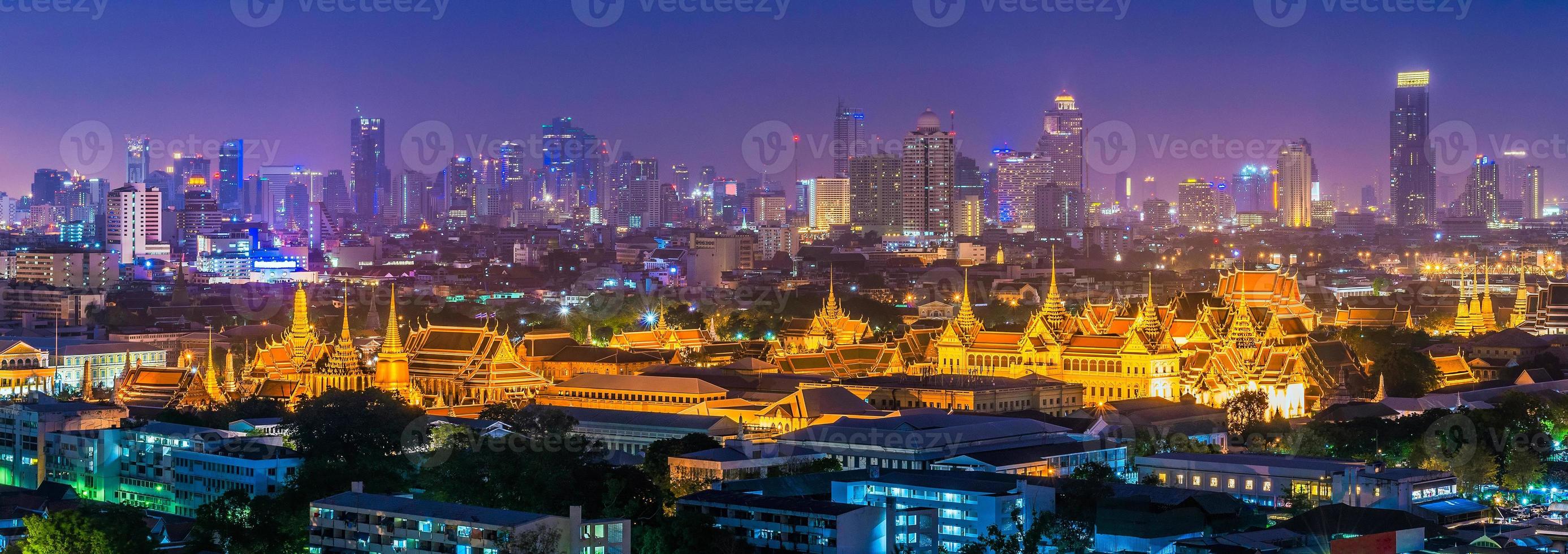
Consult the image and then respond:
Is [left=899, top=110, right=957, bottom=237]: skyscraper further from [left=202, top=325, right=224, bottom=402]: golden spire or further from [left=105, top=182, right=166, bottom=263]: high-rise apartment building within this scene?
[left=202, top=325, right=224, bottom=402]: golden spire

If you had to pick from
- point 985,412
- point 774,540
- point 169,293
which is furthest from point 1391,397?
point 169,293

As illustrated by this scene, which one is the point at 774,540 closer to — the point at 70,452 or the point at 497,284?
the point at 70,452

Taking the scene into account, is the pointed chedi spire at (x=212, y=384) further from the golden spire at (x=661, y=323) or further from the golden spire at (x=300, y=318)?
the golden spire at (x=661, y=323)

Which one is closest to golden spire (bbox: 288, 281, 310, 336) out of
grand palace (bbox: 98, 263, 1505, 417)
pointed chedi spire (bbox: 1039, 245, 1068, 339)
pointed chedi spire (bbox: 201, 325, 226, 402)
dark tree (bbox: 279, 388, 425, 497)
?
grand palace (bbox: 98, 263, 1505, 417)

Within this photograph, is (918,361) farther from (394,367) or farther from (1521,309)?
(1521,309)

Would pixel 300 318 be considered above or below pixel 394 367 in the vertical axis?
above

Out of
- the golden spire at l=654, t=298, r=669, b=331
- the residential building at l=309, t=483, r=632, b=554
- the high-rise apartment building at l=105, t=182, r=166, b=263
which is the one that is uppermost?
the high-rise apartment building at l=105, t=182, r=166, b=263

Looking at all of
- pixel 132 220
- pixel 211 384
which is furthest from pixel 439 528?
pixel 132 220

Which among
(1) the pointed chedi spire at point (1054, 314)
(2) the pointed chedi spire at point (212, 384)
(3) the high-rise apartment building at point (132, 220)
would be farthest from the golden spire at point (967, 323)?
(3) the high-rise apartment building at point (132, 220)

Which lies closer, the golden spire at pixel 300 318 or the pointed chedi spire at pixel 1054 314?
the golden spire at pixel 300 318
